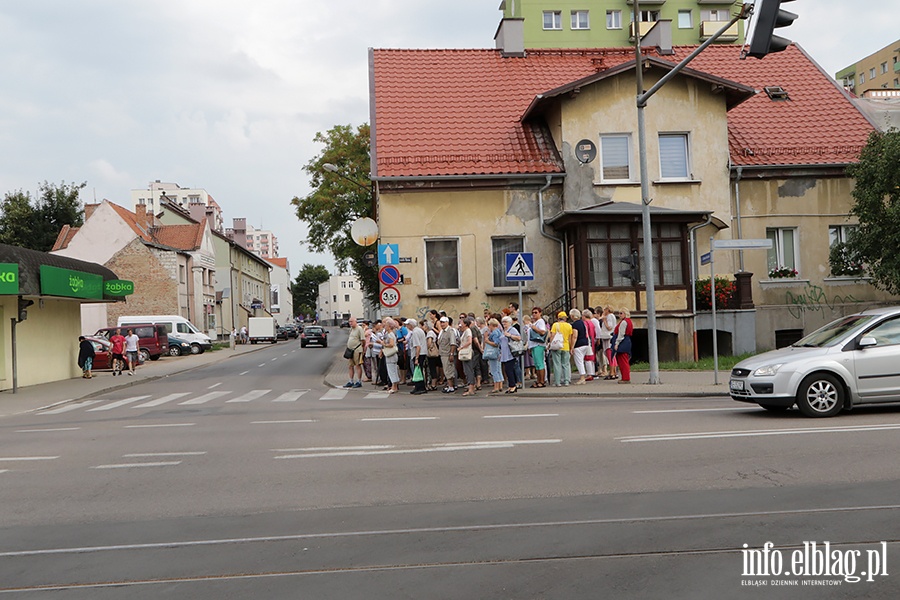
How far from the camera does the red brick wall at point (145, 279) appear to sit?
60.8m

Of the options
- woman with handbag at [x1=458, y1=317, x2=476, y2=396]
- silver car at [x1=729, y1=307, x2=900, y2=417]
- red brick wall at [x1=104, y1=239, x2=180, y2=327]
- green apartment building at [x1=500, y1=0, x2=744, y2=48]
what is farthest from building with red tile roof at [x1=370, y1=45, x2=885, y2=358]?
red brick wall at [x1=104, y1=239, x2=180, y2=327]

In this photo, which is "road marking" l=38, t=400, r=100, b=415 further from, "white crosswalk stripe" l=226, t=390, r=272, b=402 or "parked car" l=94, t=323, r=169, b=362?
"parked car" l=94, t=323, r=169, b=362

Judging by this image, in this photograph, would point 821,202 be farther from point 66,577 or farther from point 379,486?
point 66,577

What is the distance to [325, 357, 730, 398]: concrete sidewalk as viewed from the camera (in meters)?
16.7

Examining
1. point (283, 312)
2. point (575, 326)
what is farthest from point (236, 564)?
point (283, 312)

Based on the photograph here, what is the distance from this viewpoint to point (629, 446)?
32.2ft

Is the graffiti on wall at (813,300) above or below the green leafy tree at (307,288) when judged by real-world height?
below

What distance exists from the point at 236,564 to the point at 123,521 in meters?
1.89

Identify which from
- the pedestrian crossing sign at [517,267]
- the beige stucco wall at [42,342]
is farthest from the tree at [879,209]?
the beige stucco wall at [42,342]

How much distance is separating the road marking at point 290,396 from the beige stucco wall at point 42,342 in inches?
374

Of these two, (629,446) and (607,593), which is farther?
(629,446)

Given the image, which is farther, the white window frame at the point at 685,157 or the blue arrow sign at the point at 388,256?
the white window frame at the point at 685,157

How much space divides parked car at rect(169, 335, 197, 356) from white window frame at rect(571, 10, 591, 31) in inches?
1246

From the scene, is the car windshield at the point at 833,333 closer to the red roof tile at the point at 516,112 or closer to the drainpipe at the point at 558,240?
the drainpipe at the point at 558,240
